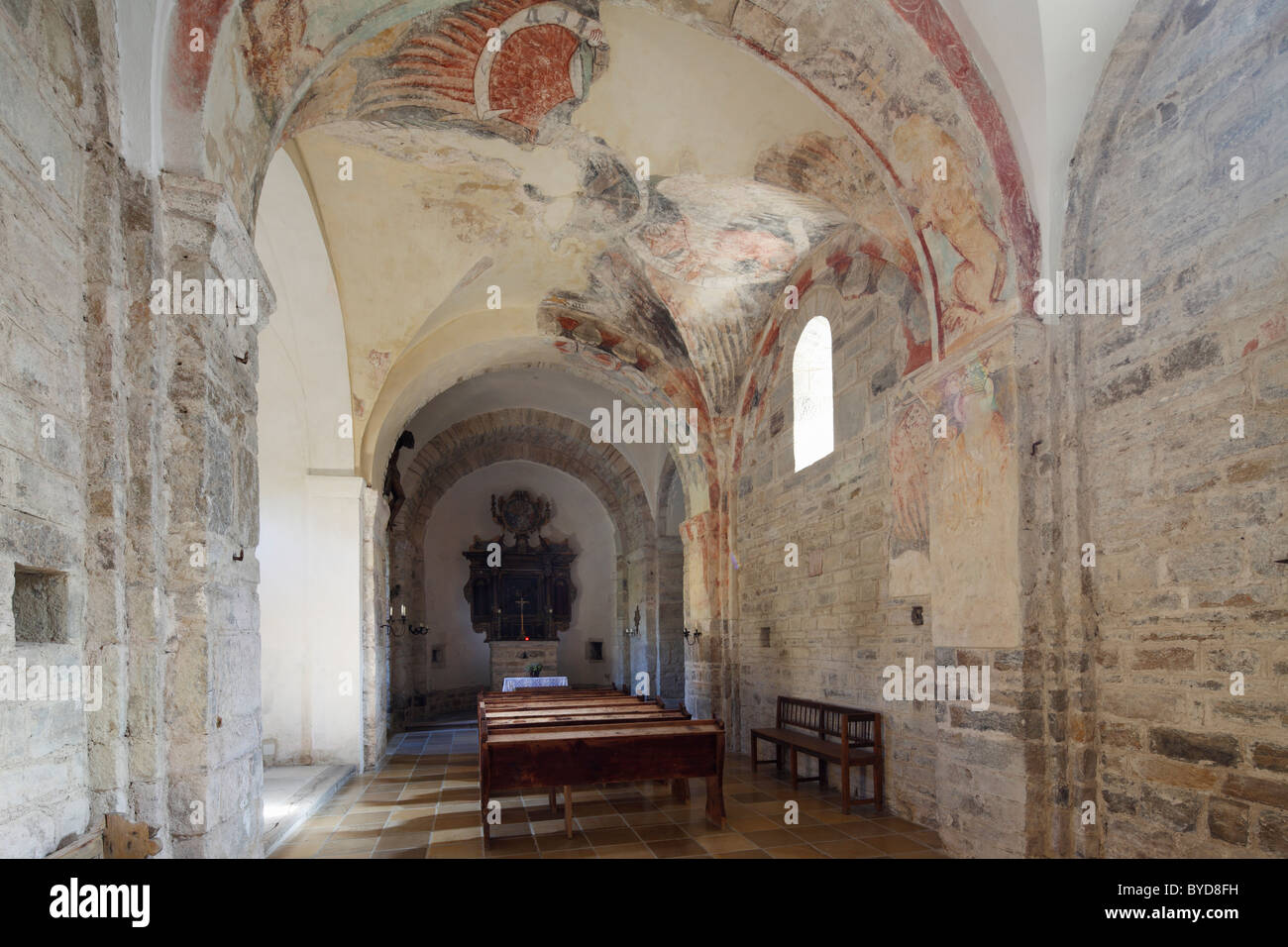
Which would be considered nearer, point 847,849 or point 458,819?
point 847,849

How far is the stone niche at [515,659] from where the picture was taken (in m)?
17.1

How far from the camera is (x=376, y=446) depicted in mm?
10047

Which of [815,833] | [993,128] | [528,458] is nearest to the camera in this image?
[993,128]

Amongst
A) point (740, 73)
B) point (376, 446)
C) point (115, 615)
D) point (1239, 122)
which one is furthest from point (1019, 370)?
point (376, 446)

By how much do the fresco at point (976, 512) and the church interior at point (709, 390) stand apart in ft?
0.12

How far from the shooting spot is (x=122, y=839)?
10.0 feet

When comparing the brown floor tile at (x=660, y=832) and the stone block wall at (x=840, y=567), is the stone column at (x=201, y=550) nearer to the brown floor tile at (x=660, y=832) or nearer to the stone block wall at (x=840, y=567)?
the brown floor tile at (x=660, y=832)

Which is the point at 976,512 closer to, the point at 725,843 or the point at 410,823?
the point at 725,843

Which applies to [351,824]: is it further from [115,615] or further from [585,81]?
[585,81]

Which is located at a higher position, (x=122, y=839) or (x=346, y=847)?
(x=122, y=839)

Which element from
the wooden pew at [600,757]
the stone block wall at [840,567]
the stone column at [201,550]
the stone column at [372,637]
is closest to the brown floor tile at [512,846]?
the wooden pew at [600,757]

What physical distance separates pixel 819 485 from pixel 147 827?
6.57 meters

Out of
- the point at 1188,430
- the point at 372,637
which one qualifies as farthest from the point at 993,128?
the point at 372,637

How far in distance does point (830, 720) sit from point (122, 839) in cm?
611
